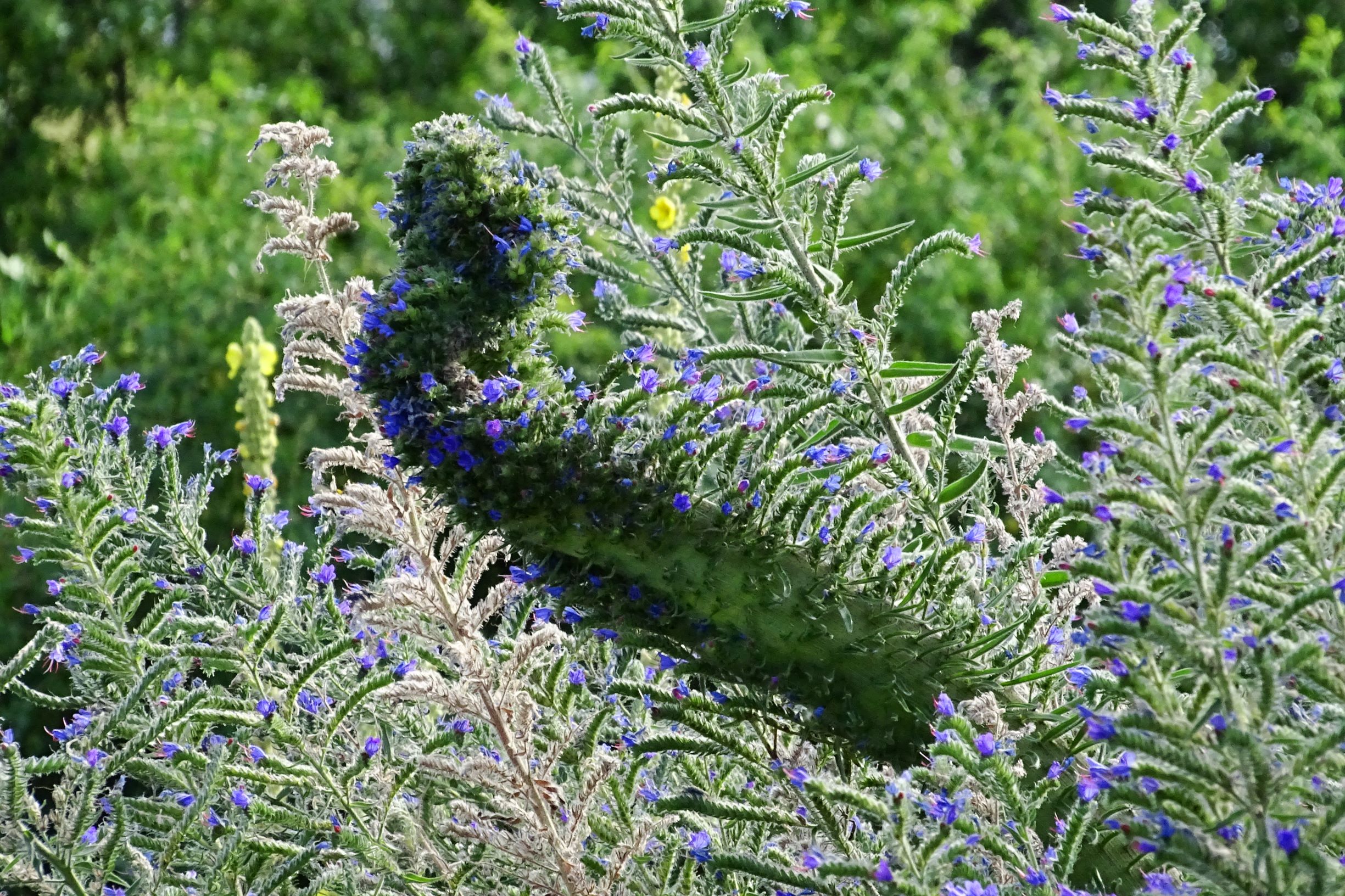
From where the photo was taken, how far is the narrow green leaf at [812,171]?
6.37 ft

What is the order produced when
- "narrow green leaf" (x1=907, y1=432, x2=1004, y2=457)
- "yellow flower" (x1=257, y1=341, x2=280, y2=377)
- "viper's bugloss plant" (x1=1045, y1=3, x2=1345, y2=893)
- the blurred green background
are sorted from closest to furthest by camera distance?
"viper's bugloss plant" (x1=1045, y1=3, x2=1345, y2=893) → "narrow green leaf" (x1=907, y1=432, x2=1004, y2=457) → "yellow flower" (x1=257, y1=341, x2=280, y2=377) → the blurred green background

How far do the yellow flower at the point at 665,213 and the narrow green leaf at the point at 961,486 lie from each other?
139 centimetres

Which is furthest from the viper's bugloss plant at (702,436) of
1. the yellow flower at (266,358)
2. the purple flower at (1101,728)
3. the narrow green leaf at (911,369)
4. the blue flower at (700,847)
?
the yellow flower at (266,358)

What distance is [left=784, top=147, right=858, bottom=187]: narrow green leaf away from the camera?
1.94m

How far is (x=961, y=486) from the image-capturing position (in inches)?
76.7

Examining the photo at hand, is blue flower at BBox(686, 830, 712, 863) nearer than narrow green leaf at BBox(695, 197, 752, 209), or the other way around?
blue flower at BBox(686, 830, 712, 863)

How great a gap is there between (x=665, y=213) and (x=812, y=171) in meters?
1.43

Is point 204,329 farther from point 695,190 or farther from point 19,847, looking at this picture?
point 19,847

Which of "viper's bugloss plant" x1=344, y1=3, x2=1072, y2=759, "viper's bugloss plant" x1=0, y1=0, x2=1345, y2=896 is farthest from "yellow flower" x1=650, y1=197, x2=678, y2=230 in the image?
"viper's bugloss plant" x1=344, y1=3, x2=1072, y2=759

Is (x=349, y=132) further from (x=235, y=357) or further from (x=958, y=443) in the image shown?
(x=958, y=443)

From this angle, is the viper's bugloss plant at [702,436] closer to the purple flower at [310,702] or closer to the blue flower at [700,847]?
the blue flower at [700,847]

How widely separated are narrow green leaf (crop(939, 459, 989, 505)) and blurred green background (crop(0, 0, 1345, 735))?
2705mm

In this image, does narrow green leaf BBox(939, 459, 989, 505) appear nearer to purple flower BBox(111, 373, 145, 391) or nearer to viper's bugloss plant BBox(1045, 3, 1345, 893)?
viper's bugloss plant BBox(1045, 3, 1345, 893)

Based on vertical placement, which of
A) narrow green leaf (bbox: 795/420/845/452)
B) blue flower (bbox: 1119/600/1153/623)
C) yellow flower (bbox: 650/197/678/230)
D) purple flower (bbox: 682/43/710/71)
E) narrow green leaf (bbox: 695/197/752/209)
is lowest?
blue flower (bbox: 1119/600/1153/623)
